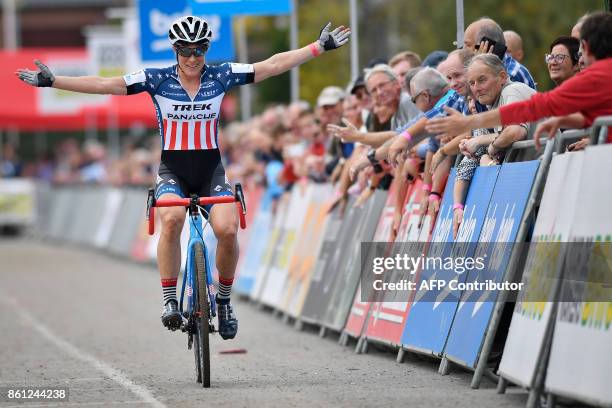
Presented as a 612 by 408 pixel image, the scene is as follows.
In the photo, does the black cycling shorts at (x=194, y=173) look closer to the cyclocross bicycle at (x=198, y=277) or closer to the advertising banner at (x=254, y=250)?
the cyclocross bicycle at (x=198, y=277)

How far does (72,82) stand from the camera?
33.7 ft

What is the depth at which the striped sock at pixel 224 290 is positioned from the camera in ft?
34.8

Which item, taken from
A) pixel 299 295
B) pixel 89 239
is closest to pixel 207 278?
pixel 299 295

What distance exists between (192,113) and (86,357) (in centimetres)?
286

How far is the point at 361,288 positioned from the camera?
41.5ft

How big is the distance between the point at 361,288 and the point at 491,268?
3.29m

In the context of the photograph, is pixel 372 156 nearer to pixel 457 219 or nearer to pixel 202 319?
pixel 457 219

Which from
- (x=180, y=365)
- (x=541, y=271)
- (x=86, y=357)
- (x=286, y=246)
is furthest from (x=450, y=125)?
(x=286, y=246)

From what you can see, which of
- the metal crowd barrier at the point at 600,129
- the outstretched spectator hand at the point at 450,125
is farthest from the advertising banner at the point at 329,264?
the metal crowd barrier at the point at 600,129

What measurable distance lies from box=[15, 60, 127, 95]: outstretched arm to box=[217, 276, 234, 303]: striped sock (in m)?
1.58

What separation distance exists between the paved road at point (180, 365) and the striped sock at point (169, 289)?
60cm

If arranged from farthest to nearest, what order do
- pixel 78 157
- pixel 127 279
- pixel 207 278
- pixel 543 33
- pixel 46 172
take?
pixel 46 172 → pixel 78 157 → pixel 543 33 → pixel 127 279 → pixel 207 278

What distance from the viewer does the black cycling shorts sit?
34.5 feet

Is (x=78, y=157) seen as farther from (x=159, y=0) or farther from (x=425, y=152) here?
(x=425, y=152)
